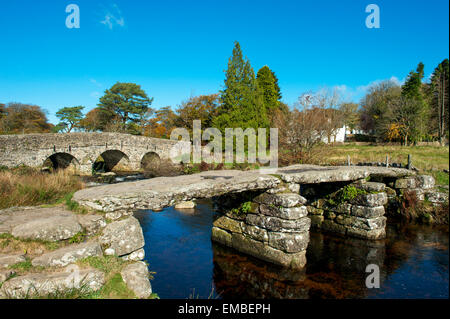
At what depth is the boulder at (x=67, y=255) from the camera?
3354 millimetres

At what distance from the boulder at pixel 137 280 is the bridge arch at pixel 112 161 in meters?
23.9

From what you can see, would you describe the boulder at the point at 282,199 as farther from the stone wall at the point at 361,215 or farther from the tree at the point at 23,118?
the tree at the point at 23,118

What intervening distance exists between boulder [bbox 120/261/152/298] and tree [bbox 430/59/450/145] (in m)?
34.4

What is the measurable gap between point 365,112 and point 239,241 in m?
Answer: 50.0

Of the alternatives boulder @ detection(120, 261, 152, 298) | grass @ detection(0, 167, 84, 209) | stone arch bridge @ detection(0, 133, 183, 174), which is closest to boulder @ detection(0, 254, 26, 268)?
boulder @ detection(120, 261, 152, 298)

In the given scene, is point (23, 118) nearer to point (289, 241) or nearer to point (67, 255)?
point (67, 255)

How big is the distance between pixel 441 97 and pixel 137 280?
40861 millimetres

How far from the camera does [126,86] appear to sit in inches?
1667

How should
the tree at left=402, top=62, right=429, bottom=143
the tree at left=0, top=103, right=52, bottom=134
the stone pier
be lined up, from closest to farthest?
the stone pier, the tree at left=402, top=62, right=429, bottom=143, the tree at left=0, top=103, right=52, bottom=134

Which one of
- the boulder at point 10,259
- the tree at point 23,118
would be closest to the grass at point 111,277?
the boulder at point 10,259

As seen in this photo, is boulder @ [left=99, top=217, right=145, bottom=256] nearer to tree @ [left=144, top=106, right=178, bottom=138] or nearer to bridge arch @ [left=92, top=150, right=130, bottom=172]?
bridge arch @ [left=92, top=150, right=130, bottom=172]

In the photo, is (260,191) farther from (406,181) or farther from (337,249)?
(406,181)

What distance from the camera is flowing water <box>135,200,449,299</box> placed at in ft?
19.4
